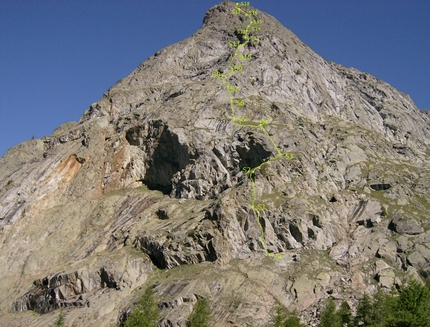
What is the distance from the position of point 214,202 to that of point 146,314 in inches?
912

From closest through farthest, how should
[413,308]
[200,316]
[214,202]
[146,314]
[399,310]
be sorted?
[413,308], [399,310], [200,316], [146,314], [214,202]

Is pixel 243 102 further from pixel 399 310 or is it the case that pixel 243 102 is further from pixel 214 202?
pixel 399 310

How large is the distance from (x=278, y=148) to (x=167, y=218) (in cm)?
2269

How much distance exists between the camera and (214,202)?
7225cm

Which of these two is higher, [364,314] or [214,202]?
[214,202]

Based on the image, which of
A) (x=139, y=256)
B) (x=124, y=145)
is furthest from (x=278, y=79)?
(x=139, y=256)

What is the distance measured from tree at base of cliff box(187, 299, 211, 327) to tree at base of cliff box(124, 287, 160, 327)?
413 cm

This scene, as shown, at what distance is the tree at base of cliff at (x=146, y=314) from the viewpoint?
169ft

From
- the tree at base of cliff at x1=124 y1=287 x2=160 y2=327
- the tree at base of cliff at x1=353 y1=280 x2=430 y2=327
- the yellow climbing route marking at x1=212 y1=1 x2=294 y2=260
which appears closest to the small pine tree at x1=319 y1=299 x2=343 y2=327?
the tree at base of cliff at x1=353 y1=280 x2=430 y2=327

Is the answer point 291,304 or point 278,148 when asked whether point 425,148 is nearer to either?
point 278,148

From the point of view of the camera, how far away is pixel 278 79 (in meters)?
110

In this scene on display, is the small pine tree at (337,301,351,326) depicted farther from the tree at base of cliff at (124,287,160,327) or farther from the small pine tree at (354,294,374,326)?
the tree at base of cliff at (124,287,160,327)

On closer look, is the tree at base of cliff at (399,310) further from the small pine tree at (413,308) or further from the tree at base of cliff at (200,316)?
the tree at base of cliff at (200,316)

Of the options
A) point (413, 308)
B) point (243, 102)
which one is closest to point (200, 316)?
point (413, 308)
